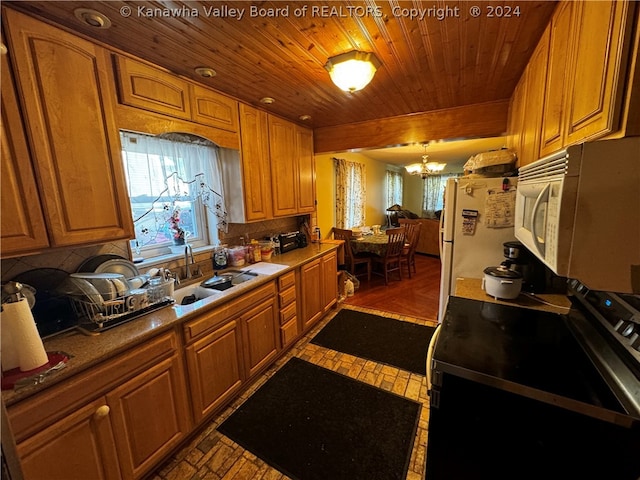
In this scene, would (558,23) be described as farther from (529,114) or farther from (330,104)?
(330,104)

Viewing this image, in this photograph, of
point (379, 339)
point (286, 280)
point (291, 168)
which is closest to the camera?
point (286, 280)

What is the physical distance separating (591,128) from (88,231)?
6.80 feet

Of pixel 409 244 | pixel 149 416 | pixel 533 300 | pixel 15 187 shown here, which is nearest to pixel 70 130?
pixel 15 187

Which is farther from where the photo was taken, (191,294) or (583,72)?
(191,294)

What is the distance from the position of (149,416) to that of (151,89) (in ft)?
6.02

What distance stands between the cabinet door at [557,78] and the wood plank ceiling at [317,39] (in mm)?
125

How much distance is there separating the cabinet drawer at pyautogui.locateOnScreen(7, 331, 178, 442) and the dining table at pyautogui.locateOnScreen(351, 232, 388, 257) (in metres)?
3.21

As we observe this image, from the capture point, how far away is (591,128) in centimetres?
79

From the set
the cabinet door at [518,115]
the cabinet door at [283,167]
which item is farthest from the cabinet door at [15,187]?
the cabinet door at [518,115]

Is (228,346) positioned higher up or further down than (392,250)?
further down

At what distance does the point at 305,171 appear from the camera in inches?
122

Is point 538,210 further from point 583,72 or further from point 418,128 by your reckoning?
point 418,128

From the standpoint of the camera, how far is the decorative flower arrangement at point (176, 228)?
6.86ft

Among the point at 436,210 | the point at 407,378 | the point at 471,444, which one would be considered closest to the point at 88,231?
the point at 471,444
